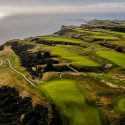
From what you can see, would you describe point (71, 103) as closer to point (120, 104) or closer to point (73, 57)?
point (120, 104)

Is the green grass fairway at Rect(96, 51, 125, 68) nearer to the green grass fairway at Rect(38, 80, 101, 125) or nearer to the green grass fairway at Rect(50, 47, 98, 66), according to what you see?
the green grass fairway at Rect(50, 47, 98, 66)

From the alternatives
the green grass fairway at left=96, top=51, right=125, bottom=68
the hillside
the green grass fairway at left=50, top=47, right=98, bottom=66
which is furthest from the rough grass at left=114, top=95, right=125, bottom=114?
the green grass fairway at left=50, top=47, right=98, bottom=66

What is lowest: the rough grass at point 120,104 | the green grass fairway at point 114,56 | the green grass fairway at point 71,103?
the green grass fairway at point 114,56

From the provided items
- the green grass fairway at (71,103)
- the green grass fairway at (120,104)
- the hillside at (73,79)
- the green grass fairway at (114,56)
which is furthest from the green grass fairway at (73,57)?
the green grass fairway at (120,104)

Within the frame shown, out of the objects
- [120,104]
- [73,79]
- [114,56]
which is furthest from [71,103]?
[114,56]

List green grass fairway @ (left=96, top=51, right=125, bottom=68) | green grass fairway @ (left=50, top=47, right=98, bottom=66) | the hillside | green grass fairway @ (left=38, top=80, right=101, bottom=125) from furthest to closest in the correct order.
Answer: green grass fairway @ (left=96, top=51, right=125, bottom=68) < green grass fairway @ (left=50, top=47, right=98, bottom=66) < the hillside < green grass fairway @ (left=38, top=80, right=101, bottom=125)

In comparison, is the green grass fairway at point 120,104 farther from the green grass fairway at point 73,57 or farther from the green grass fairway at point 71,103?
the green grass fairway at point 73,57

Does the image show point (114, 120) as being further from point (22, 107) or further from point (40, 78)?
point (40, 78)
